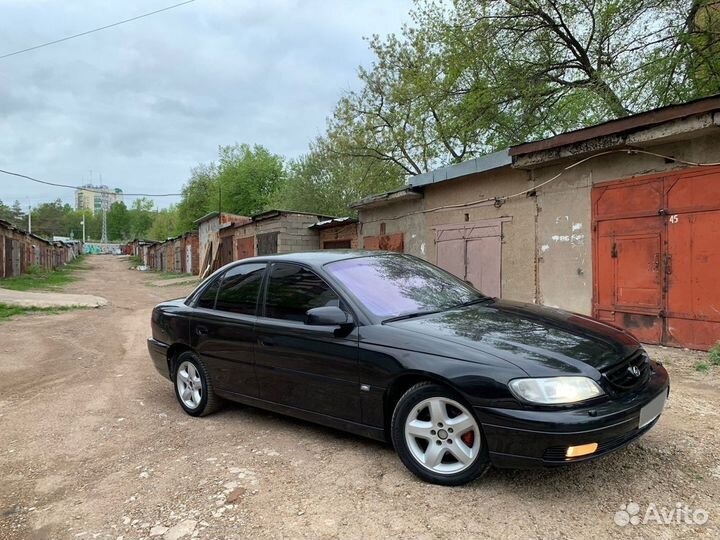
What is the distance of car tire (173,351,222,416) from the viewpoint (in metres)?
4.35

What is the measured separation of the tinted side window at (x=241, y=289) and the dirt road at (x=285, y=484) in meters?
1.03

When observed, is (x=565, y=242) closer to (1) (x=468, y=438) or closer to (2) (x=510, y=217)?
(2) (x=510, y=217)

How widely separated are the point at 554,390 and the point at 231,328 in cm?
265

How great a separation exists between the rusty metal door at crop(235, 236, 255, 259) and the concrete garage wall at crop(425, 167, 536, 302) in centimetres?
1196

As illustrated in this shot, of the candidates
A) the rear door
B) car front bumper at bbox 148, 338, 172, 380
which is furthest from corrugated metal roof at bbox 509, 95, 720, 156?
car front bumper at bbox 148, 338, 172, 380

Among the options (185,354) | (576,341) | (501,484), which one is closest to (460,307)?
(576,341)

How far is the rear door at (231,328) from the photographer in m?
3.97

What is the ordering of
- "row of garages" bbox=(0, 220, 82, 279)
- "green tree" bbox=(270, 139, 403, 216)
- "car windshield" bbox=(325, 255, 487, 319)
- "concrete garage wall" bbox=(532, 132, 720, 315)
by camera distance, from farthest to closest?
"green tree" bbox=(270, 139, 403, 216) < "row of garages" bbox=(0, 220, 82, 279) < "concrete garage wall" bbox=(532, 132, 720, 315) < "car windshield" bbox=(325, 255, 487, 319)

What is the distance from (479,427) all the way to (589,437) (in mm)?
562

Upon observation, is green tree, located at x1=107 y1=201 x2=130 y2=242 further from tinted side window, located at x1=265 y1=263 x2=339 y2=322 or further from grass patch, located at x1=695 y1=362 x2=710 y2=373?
grass patch, located at x1=695 y1=362 x2=710 y2=373

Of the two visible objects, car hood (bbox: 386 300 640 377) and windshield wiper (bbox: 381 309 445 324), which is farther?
windshield wiper (bbox: 381 309 445 324)

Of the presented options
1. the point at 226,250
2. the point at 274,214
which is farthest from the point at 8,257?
the point at 274,214

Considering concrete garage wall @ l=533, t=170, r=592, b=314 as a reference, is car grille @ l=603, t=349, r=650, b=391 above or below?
below

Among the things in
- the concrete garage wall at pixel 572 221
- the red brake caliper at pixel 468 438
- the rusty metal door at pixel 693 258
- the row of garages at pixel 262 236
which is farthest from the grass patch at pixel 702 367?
the row of garages at pixel 262 236
